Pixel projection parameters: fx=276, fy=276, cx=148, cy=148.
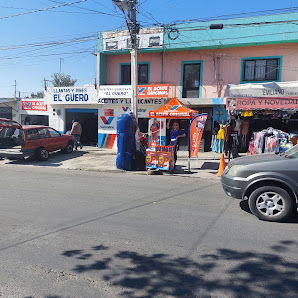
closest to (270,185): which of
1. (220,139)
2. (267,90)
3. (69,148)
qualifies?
(267,90)

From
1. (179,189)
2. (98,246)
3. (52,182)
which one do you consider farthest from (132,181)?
(98,246)

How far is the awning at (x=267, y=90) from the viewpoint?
12.3 m

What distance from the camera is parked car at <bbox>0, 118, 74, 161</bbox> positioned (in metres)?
11.5

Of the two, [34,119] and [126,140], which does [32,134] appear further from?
[34,119]

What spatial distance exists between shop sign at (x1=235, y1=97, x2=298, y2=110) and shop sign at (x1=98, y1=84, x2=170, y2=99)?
4085 mm

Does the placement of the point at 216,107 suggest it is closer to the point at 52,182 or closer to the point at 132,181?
the point at 132,181

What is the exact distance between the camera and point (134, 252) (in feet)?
12.4

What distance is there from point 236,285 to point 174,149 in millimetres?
7438

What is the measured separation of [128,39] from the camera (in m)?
15.4

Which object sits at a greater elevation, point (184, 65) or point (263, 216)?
point (184, 65)

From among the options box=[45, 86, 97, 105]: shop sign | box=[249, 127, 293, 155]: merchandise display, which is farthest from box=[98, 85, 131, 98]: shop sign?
box=[249, 127, 293, 155]: merchandise display

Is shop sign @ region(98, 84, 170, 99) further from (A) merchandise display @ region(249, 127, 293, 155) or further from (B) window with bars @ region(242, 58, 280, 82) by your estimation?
(A) merchandise display @ region(249, 127, 293, 155)

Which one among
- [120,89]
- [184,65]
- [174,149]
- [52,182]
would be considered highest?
[184,65]

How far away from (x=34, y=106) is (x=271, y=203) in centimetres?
1756
